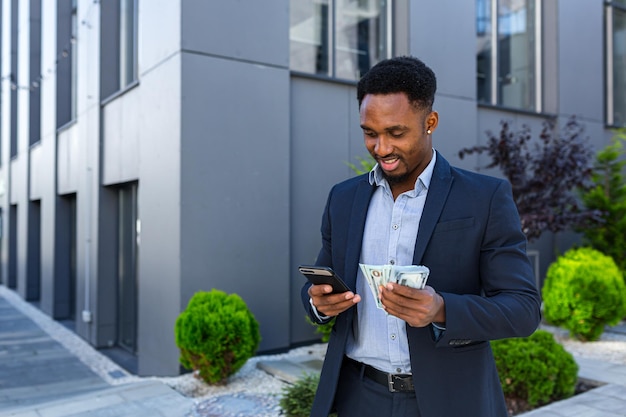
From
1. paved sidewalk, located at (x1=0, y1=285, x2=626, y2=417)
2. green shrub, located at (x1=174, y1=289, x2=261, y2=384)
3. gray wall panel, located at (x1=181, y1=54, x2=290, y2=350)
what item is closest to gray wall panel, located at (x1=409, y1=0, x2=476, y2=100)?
gray wall panel, located at (x1=181, y1=54, x2=290, y2=350)

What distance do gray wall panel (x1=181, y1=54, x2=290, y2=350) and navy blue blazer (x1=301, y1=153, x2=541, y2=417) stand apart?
4.31 metres

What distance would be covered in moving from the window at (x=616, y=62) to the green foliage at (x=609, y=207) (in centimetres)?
251

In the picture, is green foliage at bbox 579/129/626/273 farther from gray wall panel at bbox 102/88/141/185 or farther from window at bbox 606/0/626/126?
gray wall panel at bbox 102/88/141/185

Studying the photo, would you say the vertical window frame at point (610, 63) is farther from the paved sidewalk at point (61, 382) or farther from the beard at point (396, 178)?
the beard at point (396, 178)

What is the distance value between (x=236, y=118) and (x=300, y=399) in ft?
10.8

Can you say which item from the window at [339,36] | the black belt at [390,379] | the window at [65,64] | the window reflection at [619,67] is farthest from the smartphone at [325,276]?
the window reflection at [619,67]

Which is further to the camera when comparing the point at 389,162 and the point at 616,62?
the point at 616,62

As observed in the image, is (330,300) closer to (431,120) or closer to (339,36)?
(431,120)

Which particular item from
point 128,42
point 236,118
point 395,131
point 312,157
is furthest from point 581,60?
point 395,131

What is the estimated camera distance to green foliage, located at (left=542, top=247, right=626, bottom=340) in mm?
6926

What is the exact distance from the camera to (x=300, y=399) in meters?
4.36

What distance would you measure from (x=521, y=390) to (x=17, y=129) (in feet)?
51.0

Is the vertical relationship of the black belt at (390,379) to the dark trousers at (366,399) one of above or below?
above

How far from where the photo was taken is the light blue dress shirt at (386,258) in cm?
194
